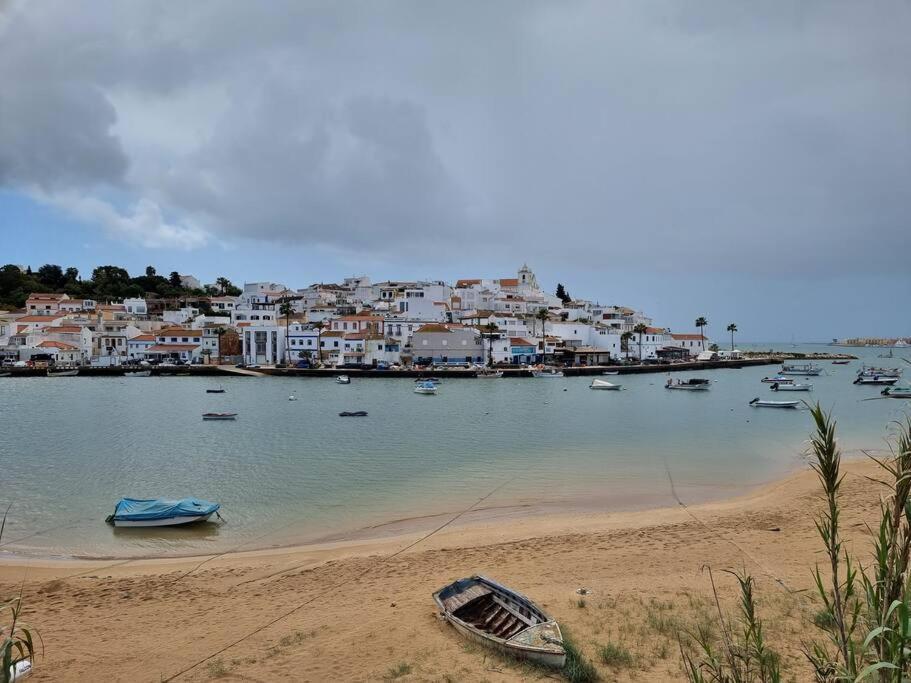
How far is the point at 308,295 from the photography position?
97.6 metres

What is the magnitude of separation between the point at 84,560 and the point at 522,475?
1269 centimetres

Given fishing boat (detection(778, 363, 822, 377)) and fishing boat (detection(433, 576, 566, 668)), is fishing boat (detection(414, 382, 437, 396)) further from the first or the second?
fishing boat (detection(778, 363, 822, 377))

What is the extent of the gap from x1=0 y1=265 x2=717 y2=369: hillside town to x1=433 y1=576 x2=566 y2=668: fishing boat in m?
60.0

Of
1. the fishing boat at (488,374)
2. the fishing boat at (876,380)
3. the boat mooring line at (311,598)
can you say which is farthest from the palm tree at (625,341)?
the boat mooring line at (311,598)

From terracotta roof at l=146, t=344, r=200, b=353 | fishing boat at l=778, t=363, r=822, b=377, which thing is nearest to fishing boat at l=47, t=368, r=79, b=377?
terracotta roof at l=146, t=344, r=200, b=353

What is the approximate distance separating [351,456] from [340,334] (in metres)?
50.4

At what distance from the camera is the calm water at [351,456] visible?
48.2 feet

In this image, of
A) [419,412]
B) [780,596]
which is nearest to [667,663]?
[780,596]

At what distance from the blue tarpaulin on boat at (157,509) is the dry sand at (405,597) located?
2.07 m

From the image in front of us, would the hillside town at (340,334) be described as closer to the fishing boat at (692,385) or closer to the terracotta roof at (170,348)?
the terracotta roof at (170,348)

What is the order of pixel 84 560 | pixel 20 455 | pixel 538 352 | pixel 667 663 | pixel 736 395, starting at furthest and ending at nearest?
pixel 538 352 → pixel 736 395 → pixel 20 455 → pixel 84 560 → pixel 667 663

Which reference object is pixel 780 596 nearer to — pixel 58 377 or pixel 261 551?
pixel 261 551

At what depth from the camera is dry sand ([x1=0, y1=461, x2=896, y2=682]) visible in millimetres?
7059

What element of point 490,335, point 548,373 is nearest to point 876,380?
point 548,373
